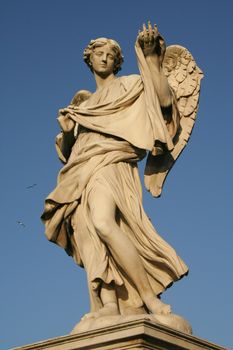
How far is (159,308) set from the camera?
7.82 metres

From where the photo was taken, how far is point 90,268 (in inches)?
325

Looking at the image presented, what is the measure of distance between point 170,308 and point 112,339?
3.09 feet

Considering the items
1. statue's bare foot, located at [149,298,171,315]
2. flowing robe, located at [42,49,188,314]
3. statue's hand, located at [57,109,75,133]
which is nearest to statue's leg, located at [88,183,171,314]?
statue's bare foot, located at [149,298,171,315]

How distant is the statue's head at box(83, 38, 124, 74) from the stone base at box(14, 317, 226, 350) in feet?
12.4

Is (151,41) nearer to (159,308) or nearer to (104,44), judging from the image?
(104,44)

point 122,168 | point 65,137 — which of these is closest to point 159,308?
point 122,168

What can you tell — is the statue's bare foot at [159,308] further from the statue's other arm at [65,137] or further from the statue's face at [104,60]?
the statue's face at [104,60]

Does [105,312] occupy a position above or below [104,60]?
below

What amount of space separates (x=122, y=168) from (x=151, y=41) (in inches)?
60.8

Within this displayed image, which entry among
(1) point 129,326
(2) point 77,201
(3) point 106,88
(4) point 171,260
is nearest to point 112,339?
(1) point 129,326

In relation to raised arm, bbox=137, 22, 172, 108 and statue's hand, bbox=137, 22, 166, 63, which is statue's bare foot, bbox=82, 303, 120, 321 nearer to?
raised arm, bbox=137, 22, 172, 108

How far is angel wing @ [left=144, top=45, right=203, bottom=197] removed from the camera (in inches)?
363

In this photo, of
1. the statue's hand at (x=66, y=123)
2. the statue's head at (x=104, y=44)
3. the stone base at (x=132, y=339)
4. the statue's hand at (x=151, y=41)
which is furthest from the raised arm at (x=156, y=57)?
the stone base at (x=132, y=339)

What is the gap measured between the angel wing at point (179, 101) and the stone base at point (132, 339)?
231cm
